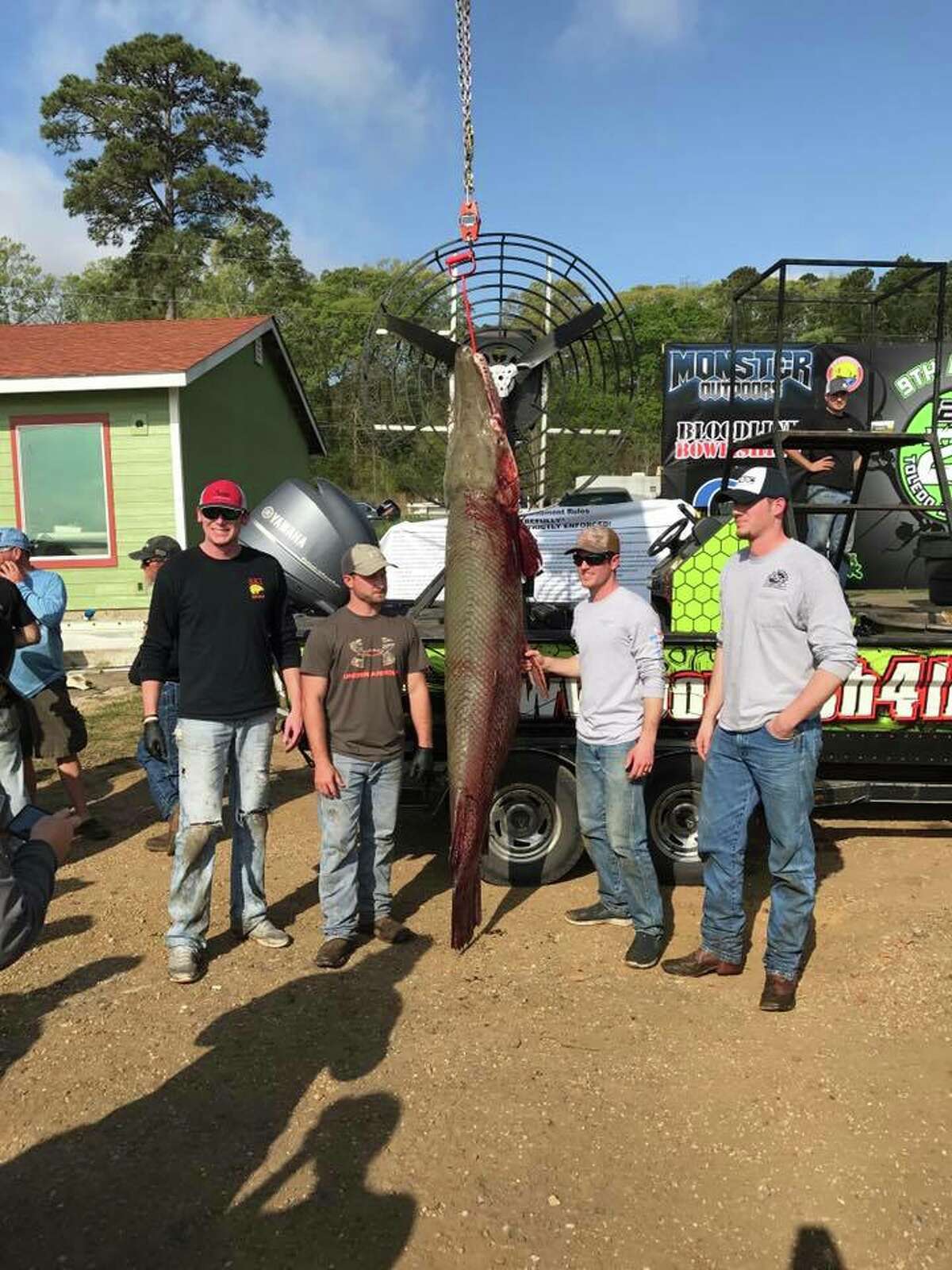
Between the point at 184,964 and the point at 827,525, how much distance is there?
4.52 m

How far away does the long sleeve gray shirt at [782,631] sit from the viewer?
351cm

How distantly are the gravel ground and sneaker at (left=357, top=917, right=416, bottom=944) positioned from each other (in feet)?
0.33

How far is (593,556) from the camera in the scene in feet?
13.5

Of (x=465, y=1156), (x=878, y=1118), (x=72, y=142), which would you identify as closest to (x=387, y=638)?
(x=465, y=1156)

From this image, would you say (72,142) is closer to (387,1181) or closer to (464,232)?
(464,232)

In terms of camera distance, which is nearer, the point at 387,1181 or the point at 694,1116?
the point at 387,1181

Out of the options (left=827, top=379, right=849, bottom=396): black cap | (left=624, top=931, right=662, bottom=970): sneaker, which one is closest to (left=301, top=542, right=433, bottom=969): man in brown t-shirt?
(left=624, top=931, right=662, bottom=970): sneaker

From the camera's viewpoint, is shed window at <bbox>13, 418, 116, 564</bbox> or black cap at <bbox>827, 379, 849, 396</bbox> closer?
black cap at <bbox>827, 379, 849, 396</bbox>

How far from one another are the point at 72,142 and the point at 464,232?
148ft

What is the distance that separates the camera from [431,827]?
610cm

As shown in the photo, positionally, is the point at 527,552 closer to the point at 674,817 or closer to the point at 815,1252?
the point at 674,817

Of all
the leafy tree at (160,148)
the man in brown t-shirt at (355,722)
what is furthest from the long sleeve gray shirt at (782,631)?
the leafy tree at (160,148)

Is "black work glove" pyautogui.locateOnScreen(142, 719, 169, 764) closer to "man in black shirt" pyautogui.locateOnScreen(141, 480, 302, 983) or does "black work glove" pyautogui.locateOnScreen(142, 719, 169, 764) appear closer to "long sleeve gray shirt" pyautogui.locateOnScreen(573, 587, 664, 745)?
"man in black shirt" pyautogui.locateOnScreen(141, 480, 302, 983)

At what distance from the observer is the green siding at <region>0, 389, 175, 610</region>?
500 inches
